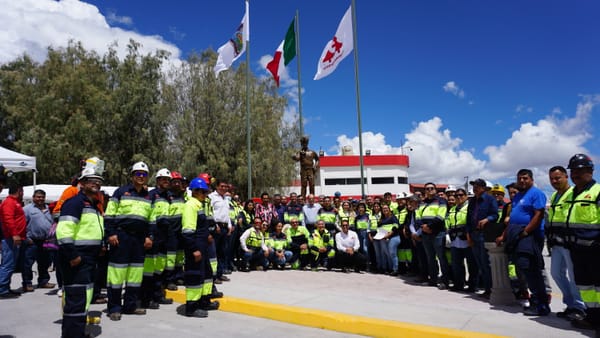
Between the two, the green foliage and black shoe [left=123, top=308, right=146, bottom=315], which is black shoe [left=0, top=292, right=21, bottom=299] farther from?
the green foliage

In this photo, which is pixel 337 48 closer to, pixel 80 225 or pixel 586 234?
pixel 586 234

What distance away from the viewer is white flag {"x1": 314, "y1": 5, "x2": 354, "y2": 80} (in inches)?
602

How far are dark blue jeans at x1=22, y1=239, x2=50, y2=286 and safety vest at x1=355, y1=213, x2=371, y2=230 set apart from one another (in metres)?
7.06

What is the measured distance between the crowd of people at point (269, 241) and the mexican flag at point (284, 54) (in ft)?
32.4

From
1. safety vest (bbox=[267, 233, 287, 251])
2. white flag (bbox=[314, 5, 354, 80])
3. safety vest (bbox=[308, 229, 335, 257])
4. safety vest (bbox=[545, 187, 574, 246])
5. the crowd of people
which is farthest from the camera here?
white flag (bbox=[314, 5, 354, 80])

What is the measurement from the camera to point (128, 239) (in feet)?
18.5

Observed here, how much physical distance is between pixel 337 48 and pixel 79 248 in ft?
43.2

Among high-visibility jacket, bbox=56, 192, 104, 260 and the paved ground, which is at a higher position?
high-visibility jacket, bbox=56, 192, 104, 260

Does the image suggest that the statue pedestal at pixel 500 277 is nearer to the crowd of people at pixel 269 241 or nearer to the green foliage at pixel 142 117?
the crowd of people at pixel 269 241

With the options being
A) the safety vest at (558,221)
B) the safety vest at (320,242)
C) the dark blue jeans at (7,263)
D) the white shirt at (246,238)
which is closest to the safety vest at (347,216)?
the safety vest at (320,242)

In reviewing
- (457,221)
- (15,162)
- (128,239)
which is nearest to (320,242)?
(457,221)

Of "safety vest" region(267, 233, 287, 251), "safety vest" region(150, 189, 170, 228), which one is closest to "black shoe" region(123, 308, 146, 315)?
"safety vest" region(150, 189, 170, 228)

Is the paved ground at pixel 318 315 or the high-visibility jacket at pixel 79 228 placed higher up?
the high-visibility jacket at pixel 79 228

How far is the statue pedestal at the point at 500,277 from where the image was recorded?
6297mm
